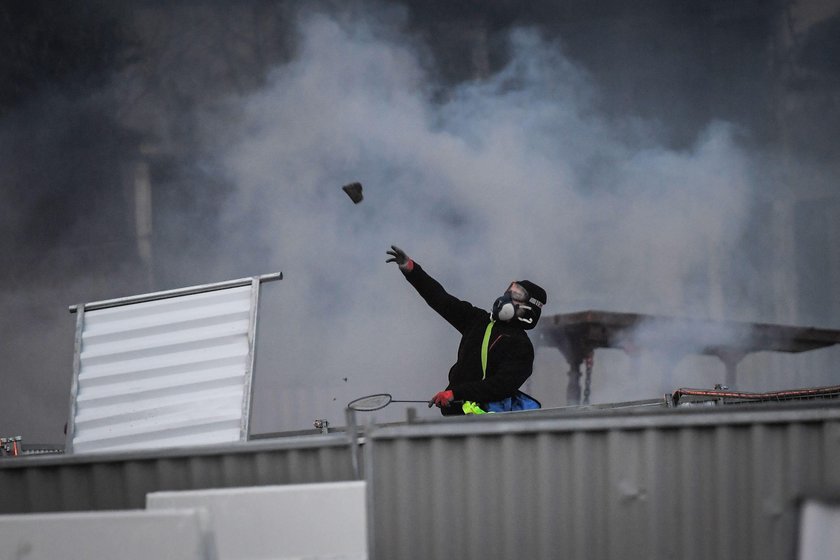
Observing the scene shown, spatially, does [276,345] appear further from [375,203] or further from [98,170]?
[98,170]

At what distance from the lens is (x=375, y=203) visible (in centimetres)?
1052

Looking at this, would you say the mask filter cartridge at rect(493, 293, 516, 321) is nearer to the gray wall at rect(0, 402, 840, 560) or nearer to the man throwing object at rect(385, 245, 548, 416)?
the man throwing object at rect(385, 245, 548, 416)

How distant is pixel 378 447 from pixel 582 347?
6.53m

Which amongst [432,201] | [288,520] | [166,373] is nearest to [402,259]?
[166,373]

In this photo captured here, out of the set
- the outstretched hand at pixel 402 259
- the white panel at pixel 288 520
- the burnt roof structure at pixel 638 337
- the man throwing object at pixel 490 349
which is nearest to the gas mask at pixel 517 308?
the man throwing object at pixel 490 349

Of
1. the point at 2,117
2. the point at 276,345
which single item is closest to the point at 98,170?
the point at 2,117

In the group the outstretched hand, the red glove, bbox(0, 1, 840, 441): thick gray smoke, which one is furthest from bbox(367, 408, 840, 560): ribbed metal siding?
bbox(0, 1, 840, 441): thick gray smoke

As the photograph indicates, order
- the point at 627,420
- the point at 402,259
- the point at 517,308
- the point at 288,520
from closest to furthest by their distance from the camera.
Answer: the point at 288,520 → the point at 627,420 → the point at 517,308 → the point at 402,259

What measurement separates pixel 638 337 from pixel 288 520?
7334 millimetres

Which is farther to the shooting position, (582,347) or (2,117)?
(2,117)

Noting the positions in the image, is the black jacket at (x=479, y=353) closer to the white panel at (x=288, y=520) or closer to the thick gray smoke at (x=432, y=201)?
the white panel at (x=288, y=520)

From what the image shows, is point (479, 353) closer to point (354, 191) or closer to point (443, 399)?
point (443, 399)

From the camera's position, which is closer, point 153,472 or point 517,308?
point 153,472

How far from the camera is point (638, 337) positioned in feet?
Result: 33.3
